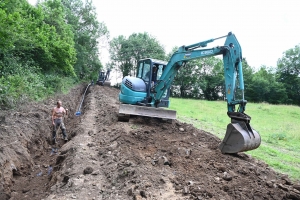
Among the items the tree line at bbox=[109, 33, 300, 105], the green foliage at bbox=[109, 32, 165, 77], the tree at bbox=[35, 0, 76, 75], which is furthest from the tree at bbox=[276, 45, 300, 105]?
the tree at bbox=[35, 0, 76, 75]

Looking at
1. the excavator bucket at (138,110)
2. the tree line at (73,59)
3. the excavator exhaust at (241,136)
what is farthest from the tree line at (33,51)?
the excavator exhaust at (241,136)

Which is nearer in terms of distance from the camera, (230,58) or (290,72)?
(230,58)

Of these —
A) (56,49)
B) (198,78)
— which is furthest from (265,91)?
(56,49)

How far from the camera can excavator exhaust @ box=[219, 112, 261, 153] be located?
5949 mm

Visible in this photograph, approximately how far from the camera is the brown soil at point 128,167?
15.0 ft

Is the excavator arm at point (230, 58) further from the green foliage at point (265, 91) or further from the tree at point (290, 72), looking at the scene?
the tree at point (290, 72)

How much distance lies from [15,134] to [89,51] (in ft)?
Result: 120

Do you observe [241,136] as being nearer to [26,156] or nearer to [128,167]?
[128,167]

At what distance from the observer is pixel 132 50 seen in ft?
168

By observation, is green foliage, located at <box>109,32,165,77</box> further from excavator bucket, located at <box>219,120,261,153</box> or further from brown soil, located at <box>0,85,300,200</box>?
excavator bucket, located at <box>219,120,261,153</box>

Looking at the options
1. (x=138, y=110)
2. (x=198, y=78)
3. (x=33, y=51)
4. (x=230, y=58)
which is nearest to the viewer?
(x=230, y=58)

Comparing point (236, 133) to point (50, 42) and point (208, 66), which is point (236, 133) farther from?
point (208, 66)

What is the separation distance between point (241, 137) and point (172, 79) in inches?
174

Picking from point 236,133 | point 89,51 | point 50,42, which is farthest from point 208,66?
point 236,133
